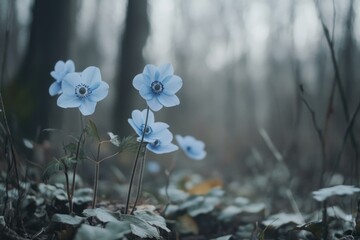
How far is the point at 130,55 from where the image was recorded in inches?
263

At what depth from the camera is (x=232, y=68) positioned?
19.0 metres

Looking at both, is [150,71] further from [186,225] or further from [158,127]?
[186,225]

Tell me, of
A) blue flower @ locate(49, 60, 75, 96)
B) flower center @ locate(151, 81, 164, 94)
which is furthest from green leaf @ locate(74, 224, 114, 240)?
blue flower @ locate(49, 60, 75, 96)

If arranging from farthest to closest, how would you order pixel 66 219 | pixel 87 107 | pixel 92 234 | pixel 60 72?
pixel 60 72 → pixel 87 107 → pixel 66 219 → pixel 92 234

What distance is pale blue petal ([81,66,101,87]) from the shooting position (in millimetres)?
1484

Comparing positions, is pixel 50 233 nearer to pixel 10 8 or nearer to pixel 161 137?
pixel 161 137

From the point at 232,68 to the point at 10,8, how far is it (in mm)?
17452

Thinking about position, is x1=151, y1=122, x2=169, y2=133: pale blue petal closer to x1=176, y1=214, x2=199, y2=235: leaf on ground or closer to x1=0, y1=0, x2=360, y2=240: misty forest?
x1=0, y1=0, x2=360, y2=240: misty forest

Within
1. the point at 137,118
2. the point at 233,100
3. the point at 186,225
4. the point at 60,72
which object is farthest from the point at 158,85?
the point at 233,100

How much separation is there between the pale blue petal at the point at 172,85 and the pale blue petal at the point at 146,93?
6 cm

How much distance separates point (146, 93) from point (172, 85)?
0.38ft

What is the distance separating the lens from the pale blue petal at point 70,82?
1.47 metres

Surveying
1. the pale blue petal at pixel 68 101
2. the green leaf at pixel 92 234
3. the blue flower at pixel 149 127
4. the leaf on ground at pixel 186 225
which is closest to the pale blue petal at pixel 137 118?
the blue flower at pixel 149 127

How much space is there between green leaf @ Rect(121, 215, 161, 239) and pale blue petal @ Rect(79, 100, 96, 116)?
0.39 meters
